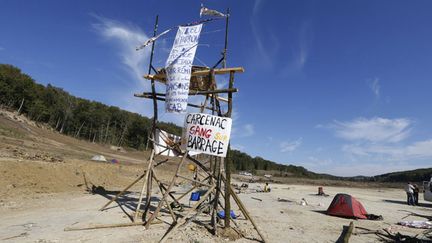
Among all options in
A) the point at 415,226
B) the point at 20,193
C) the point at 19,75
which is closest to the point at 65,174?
the point at 20,193

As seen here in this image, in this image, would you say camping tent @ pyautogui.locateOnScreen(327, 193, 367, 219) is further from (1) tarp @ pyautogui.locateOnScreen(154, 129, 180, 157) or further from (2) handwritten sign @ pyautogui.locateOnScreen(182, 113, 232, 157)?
(2) handwritten sign @ pyautogui.locateOnScreen(182, 113, 232, 157)

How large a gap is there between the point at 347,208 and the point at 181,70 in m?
10.8

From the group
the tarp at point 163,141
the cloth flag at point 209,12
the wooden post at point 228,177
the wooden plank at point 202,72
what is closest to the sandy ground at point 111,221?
the wooden post at point 228,177

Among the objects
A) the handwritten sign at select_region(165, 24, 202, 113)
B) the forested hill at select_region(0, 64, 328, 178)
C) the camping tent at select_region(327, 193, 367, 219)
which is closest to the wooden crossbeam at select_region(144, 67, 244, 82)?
the handwritten sign at select_region(165, 24, 202, 113)

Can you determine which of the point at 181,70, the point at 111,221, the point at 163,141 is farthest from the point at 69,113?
the point at 181,70

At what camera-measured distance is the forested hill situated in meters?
74.6

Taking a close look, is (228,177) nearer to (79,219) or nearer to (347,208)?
(79,219)

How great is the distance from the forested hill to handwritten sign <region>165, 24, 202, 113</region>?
70.1 m

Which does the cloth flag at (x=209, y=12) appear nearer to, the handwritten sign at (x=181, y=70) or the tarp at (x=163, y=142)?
the handwritten sign at (x=181, y=70)

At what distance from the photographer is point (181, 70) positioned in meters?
11.1

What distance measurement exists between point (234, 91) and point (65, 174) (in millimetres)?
15354

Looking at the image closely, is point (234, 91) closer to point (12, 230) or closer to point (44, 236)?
point (44, 236)

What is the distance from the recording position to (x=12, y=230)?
9281 millimetres

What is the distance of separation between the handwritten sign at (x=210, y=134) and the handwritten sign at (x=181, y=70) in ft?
3.34
